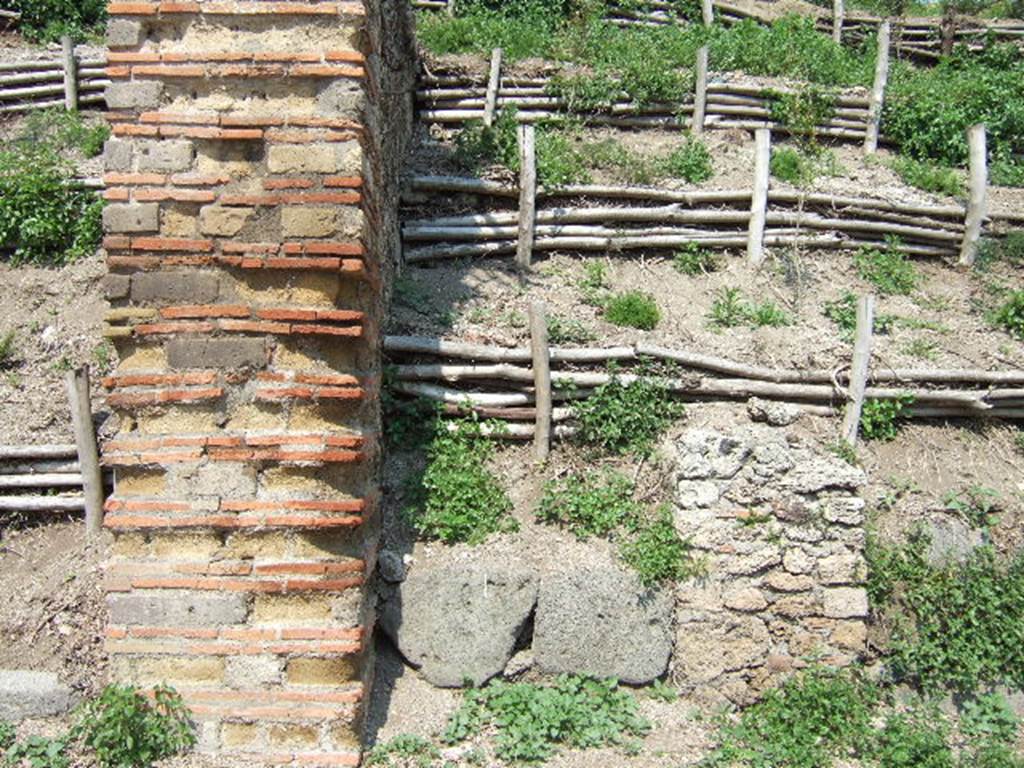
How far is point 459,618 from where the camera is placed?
15.5 feet

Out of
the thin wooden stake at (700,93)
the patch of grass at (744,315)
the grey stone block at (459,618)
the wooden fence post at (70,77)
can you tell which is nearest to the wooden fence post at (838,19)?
the thin wooden stake at (700,93)

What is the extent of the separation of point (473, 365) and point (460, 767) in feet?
8.00

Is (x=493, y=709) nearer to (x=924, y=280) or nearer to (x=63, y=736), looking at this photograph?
(x=63, y=736)

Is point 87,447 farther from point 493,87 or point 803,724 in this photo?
point 493,87

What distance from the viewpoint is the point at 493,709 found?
15.0 feet

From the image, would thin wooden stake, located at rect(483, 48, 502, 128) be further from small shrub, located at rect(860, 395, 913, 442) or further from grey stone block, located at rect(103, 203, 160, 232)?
grey stone block, located at rect(103, 203, 160, 232)

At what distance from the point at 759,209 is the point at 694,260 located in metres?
0.72

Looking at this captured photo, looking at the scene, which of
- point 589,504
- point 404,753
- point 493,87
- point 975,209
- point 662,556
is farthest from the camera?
point 493,87

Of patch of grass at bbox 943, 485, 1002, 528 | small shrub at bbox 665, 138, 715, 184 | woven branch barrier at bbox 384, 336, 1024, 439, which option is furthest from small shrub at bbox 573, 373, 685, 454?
small shrub at bbox 665, 138, 715, 184

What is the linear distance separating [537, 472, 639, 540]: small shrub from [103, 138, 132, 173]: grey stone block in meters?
2.83

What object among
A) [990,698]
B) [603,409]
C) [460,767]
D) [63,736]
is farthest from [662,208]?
[63,736]

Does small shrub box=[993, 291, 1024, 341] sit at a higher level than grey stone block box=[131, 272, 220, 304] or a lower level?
lower

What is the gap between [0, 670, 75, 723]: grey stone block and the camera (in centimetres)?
441

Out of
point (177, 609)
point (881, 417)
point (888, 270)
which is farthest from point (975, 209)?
point (177, 609)
